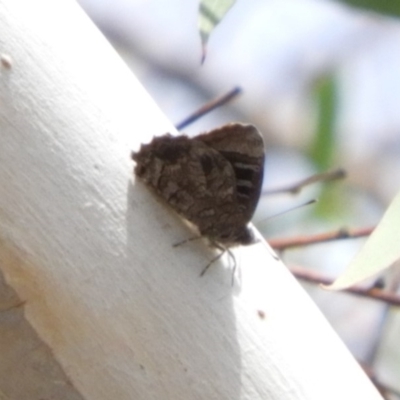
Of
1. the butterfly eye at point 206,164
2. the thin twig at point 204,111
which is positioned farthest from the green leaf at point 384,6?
the butterfly eye at point 206,164

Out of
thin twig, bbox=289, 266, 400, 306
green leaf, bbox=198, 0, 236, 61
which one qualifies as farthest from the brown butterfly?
thin twig, bbox=289, 266, 400, 306

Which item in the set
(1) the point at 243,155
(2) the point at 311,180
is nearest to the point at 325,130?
(2) the point at 311,180

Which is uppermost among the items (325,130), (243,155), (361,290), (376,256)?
(243,155)

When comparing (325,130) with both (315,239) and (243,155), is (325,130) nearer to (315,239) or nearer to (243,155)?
(315,239)

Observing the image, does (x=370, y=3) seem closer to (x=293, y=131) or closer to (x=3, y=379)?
(x=3, y=379)

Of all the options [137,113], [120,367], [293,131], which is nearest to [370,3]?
[137,113]

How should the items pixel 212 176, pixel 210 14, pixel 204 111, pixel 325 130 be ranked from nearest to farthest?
pixel 212 176 < pixel 210 14 < pixel 204 111 < pixel 325 130

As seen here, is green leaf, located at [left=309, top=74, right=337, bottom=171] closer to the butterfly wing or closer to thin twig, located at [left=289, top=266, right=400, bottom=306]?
thin twig, located at [left=289, top=266, right=400, bottom=306]

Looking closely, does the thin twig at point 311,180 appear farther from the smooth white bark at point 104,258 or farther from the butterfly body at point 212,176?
the smooth white bark at point 104,258
